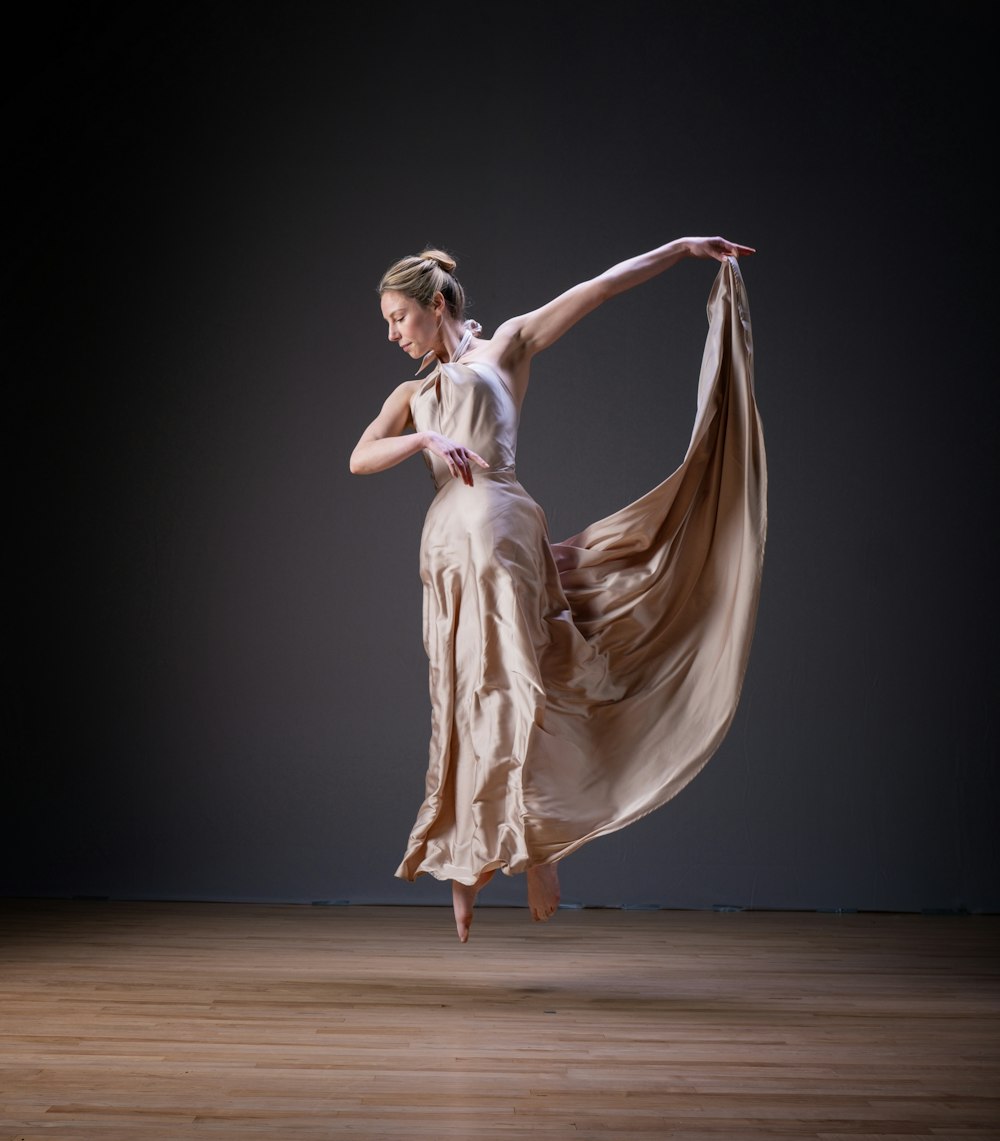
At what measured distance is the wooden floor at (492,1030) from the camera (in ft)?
6.17

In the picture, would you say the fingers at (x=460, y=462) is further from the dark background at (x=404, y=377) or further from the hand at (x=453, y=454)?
the dark background at (x=404, y=377)

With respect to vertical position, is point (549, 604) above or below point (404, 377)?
below

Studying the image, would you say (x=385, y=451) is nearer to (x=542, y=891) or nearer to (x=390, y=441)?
(x=390, y=441)

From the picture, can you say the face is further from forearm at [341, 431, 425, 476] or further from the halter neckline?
forearm at [341, 431, 425, 476]

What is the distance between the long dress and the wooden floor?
1.31ft

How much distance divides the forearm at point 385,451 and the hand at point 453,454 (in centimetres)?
3

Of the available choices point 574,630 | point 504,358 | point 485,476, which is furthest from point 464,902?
point 504,358

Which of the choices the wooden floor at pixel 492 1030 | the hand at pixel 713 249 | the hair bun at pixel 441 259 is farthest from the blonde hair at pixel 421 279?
the wooden floor at pixel 492 1030

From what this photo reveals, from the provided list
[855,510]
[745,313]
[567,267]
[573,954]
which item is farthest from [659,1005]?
[567,267]

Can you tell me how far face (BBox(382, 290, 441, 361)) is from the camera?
10.00ft

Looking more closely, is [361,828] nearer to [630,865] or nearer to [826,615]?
[630,865]

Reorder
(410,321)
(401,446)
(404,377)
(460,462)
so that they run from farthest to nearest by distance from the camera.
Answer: (404,377)
(410,321)
(401,446)
(460,462)

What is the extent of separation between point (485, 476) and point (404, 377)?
66.8 inches

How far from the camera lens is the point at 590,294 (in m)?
3.02
